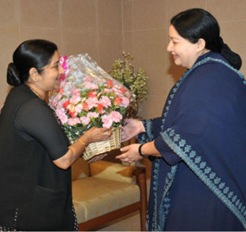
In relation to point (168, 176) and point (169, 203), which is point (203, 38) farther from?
point (169, 203)

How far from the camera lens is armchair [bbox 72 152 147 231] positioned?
295 cm

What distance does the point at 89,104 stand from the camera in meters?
1.87

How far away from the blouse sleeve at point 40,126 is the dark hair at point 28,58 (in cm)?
17

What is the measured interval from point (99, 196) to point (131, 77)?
49.0 inches

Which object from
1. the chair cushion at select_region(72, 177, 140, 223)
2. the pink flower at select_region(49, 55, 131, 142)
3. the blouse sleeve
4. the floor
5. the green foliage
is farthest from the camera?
the green foliage

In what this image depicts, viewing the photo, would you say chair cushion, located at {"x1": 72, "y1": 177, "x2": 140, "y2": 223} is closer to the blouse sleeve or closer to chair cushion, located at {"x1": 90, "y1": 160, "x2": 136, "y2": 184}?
chair cushion, located at {"x1": 90, "y1": 160, "x2": 136, "y2": 184}

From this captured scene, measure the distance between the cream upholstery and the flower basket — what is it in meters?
1.06

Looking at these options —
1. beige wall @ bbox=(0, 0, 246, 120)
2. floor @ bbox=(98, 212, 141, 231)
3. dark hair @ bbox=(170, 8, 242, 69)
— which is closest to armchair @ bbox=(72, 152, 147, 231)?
floor @ bbox=(98, 212, 141, 231)

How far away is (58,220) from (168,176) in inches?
22.0

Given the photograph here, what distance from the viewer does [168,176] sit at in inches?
74.2

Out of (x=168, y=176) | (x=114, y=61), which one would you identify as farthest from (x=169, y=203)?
(x=114, y=61)

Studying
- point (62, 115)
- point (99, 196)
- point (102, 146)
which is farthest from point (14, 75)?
point (99, 196)

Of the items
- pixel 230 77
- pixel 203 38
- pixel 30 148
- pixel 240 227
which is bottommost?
pixel 240 227

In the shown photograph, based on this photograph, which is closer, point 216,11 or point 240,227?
point 240,227
